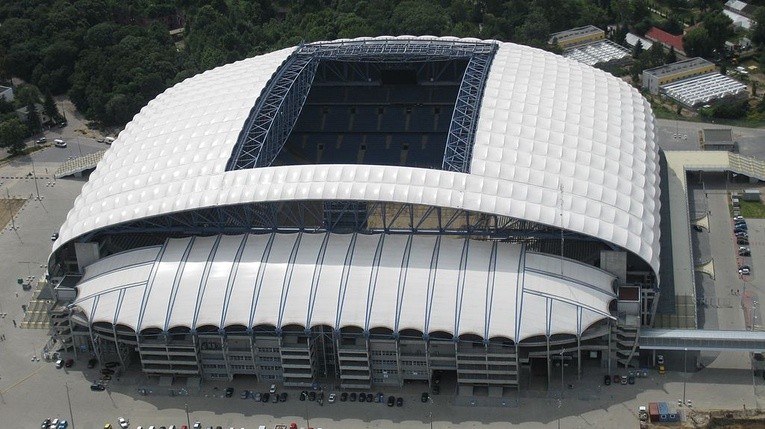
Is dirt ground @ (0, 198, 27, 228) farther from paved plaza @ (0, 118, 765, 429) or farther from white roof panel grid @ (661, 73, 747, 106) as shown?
white roof panel grid @ (661, 73, 747, 106)

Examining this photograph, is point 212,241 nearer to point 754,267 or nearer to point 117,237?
point 117,237

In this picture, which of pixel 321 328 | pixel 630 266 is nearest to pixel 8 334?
pixel 321 328

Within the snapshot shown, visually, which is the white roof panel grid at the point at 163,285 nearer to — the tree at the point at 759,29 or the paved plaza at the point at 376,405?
the paved plaza at the point at 376,405

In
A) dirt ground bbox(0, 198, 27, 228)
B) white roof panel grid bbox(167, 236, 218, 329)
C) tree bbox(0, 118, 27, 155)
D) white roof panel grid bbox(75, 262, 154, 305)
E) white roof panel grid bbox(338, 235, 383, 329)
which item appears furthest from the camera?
tree bbox(0, 118, 27, 155)

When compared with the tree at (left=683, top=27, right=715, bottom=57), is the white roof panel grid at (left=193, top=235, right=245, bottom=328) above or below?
below

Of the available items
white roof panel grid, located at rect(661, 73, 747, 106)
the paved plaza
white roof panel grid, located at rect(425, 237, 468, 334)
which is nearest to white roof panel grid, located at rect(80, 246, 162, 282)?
the paved plaza

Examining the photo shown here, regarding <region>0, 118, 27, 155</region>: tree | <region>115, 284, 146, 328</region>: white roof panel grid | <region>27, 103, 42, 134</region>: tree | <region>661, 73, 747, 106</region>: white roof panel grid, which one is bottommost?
<region>115, 284, 146, 328</region>: white roof panel grid

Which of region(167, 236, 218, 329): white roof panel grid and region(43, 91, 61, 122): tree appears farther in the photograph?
region(43, 91, 61, 122): tree
